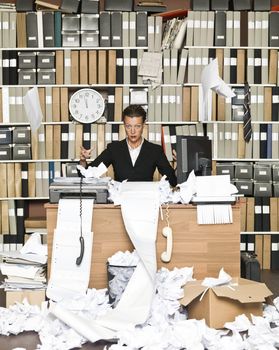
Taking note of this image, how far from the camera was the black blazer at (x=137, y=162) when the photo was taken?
417 centimetres

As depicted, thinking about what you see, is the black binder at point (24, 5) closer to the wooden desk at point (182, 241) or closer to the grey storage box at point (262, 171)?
the grey storage box at point (262, 171)

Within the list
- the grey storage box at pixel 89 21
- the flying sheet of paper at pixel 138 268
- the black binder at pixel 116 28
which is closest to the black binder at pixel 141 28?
the black binder at pixel 116 28

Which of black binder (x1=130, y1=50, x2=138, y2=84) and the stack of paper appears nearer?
the stack of paper

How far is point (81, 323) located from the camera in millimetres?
3023

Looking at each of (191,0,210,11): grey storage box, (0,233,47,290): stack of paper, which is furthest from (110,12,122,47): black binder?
(0,233,47,290): stack of paper

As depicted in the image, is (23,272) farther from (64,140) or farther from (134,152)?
(64,140)

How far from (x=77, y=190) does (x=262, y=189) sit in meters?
2.59

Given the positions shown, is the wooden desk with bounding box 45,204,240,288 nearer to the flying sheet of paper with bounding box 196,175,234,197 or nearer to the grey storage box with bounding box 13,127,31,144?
the flying sheet of paper with bounding box 196,175,234,197

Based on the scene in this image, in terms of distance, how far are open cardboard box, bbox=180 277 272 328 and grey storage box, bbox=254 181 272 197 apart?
2.29 metres

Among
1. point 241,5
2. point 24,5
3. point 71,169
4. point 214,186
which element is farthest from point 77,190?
point 241,5

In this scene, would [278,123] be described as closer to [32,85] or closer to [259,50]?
[259,50]

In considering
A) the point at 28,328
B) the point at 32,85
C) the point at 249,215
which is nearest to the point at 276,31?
the point at 249,215

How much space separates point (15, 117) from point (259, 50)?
230 cm

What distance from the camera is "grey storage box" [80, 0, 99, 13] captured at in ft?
17.6
